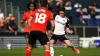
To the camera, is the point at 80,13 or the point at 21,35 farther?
the point at 80,13

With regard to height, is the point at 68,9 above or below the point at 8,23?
above

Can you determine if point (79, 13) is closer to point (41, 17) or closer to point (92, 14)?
point (92, 14)

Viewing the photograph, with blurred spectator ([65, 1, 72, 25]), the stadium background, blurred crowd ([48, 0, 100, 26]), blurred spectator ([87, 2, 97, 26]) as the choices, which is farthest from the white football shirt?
blurred spectator ([87, 2, 97, 26])

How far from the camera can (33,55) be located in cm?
2262

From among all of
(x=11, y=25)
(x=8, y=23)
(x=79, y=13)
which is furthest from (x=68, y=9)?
(x=8, y=23)

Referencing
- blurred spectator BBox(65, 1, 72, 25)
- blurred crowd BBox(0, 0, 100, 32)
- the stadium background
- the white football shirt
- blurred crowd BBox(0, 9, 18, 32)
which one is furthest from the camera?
blurred crowd BBox(0, 0, 100, 32)

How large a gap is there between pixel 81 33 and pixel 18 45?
222 inches

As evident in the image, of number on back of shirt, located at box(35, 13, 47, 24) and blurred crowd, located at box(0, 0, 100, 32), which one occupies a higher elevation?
number on back of shirt, located at box(35, 13, 47, 24)

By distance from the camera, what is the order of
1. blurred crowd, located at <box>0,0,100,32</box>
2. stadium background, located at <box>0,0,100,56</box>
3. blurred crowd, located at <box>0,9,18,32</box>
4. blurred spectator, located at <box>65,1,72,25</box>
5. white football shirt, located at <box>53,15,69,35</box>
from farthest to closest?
1. blurred crowd, located at <box>0,0,100,32</box>
2. blurred spectator, located at <box>65,1,72,25</box>
3. blurred crowd, located at <box>0,9,18,32</box>
4. stadium background, located at <box>0,0,100,56</box>
5. white football shirt, located at <box>53,15,69,35</box>

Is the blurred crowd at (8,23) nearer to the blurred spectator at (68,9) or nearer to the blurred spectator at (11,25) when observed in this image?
the blurred spectator at (11,25)

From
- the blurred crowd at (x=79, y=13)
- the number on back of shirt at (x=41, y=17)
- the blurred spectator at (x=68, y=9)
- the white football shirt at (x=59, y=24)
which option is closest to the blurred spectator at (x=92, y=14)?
the blurred crowd at (x=79, y=13)

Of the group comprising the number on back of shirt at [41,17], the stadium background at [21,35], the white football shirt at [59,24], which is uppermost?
the number on back of shirt at [41,17]

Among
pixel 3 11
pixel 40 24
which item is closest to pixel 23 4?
pixel 3 11

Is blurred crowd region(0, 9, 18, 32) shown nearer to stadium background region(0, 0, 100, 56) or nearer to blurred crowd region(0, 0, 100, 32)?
stadium background region(0, 0, 100, 56)
